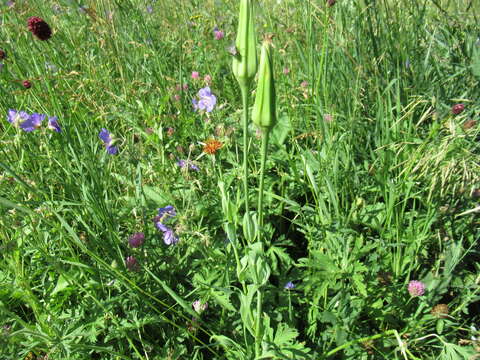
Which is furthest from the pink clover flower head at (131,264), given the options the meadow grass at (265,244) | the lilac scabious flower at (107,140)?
the lilac scabious flower at (107,140)

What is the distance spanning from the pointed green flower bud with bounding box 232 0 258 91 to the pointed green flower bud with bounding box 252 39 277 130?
34 mm

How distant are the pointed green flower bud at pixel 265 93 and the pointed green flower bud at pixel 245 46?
0.03 m

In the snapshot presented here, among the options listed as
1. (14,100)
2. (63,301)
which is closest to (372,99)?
(63,301)

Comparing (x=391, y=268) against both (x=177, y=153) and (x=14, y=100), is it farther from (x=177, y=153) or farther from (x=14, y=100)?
(x=14, y=100)

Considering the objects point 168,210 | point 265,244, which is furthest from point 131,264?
point 265,244

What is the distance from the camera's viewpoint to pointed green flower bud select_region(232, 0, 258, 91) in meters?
0.63

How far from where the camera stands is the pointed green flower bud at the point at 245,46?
0.63 m

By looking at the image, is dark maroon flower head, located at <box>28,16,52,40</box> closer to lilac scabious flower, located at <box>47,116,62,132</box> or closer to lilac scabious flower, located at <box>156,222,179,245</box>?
lilac scabious flower, located at <box>47,116,62,132</box>

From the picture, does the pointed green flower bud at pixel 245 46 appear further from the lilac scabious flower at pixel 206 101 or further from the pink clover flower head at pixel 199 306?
the lilac scabious flower at pixel 206 101

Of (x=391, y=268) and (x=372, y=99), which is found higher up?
(x=372, y=99)

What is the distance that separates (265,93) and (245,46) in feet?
0.31

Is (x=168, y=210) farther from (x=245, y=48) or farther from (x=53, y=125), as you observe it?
(x=245, y=48)

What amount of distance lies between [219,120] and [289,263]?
2.45 feet

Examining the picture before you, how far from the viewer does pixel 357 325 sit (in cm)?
122
